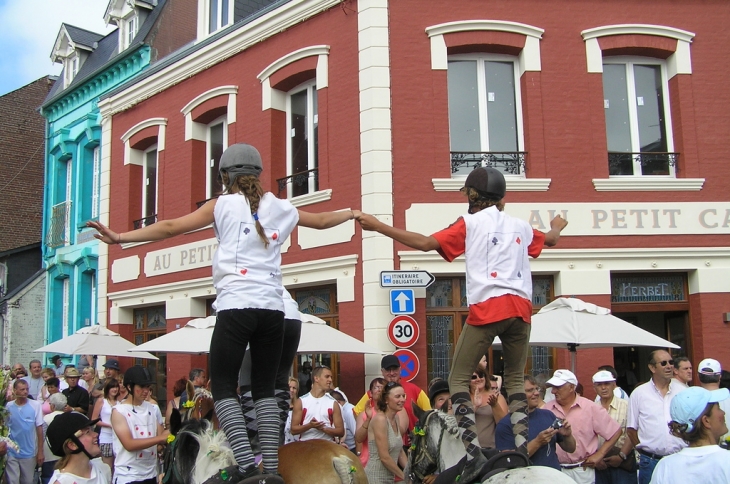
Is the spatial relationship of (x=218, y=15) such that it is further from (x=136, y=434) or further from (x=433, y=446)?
(x=433, y=446)

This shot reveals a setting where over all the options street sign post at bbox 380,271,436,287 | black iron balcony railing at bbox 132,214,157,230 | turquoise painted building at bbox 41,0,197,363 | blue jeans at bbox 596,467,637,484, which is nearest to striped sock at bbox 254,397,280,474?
blue jeans at bbox 596,467,637,484

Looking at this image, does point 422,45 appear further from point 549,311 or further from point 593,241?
point 549,311

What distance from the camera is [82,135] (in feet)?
74.6

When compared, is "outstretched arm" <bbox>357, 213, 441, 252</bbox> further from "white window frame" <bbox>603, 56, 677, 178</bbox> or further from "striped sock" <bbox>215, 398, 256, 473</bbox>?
"white window frame" <bbox>603, 56, 677, 178</bbox>

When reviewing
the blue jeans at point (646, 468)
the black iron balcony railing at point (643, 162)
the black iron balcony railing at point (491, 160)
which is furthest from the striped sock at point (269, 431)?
the black iron balcony railing at point (643, 162)

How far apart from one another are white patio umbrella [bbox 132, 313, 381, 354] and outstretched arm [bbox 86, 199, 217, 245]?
653 centimetres

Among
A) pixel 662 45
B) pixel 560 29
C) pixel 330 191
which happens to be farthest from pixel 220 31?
pixel 662 45

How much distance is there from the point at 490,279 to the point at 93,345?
38.3 feet

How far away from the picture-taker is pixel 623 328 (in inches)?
411

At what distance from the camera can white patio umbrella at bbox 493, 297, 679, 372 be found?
398 inches

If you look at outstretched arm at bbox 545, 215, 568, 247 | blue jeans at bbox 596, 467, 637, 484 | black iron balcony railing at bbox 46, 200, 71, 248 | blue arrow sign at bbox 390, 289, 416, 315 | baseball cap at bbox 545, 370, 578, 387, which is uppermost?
black iron balcony railing at bbox 46, 200, 71, 248

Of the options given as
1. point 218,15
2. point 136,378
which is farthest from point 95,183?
point 136,378

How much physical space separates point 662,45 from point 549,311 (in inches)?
241

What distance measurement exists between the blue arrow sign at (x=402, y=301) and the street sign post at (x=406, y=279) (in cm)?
22
